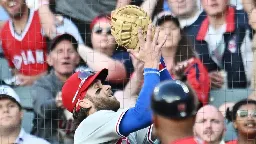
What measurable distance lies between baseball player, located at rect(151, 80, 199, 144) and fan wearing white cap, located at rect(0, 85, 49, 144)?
502cm

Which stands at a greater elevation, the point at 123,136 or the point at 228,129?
the point at 123,136

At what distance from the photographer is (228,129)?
25.6ft

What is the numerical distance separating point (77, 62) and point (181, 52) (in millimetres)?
1023

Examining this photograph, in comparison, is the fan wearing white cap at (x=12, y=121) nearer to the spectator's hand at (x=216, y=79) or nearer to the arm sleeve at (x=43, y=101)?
the arm sleeve at (x=43, y=101)

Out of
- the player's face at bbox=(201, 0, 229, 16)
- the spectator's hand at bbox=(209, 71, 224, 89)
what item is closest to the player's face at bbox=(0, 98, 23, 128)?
the spectator's hand at bbox=(209, 71, 224, 89)

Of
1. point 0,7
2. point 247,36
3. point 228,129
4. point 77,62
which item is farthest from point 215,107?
point 0,7

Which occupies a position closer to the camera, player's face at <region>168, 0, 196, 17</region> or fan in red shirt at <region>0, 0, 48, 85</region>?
player's face at <region>168, 0, 196, 17</region>

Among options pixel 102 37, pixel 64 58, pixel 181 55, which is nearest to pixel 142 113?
pixel 181 55

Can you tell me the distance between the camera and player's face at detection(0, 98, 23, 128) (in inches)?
329

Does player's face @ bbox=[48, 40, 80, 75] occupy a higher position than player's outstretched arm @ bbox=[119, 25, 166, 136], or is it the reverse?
player's outstretched arm @ bbox=[119, 25, 166, 136]

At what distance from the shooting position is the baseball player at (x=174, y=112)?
340 centimetres

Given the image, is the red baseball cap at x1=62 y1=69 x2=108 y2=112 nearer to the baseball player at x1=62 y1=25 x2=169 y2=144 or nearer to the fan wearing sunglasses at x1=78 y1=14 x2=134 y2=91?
the baseball player at x1=62 y1=25 x2=169 y2=144

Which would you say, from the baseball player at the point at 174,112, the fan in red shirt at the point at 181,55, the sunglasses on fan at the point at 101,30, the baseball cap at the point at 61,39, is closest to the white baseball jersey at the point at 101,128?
the baseball player at the point at 174,112

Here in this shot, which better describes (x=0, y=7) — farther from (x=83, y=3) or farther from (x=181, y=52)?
(x=181, y=52)
